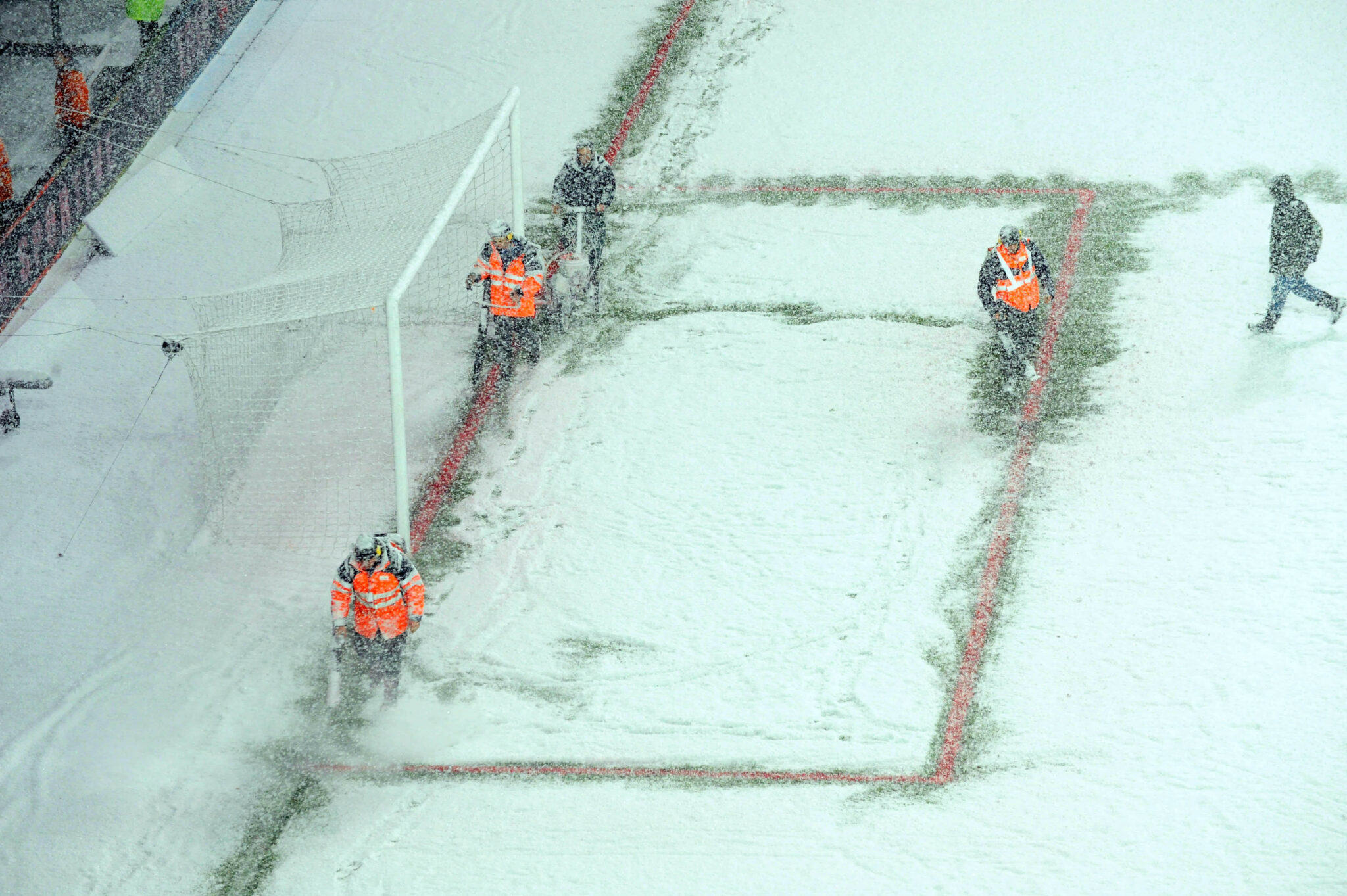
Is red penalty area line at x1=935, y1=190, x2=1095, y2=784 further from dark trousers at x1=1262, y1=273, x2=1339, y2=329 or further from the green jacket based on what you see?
the green jacket

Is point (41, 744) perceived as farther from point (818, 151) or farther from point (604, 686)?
point (818, 151)

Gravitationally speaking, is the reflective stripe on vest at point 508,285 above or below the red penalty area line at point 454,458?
above

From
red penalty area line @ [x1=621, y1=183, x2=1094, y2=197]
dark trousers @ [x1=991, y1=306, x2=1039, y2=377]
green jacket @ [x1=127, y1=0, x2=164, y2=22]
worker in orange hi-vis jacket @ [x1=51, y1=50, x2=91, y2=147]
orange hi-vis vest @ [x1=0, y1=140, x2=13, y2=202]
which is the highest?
green jacket @ [x1=127, y1=0, x2=164, y2=22]

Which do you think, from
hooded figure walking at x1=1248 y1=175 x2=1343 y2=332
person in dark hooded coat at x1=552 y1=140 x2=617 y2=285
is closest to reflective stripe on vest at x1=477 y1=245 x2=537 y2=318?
person in dark hooded coat at x1=552 y1=140 x2=617 y2=285

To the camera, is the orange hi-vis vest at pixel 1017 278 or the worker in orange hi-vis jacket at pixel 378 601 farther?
the orange hi-vis vest at pixel 1017 278

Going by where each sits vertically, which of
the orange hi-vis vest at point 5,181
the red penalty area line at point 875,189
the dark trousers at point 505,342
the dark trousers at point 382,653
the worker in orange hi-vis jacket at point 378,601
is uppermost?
the red penalty area line at point 875,189

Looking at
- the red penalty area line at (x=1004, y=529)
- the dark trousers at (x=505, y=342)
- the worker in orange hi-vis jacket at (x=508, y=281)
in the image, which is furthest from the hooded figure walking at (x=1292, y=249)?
the dark trousers at (x=505, y=342)

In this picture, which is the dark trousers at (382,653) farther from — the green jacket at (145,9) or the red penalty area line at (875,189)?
the green jacket at (145,9)
